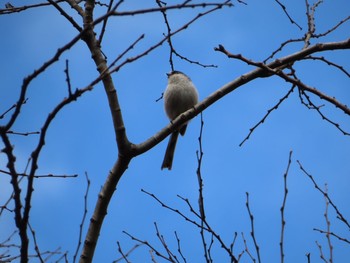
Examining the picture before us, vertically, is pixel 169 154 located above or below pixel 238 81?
above

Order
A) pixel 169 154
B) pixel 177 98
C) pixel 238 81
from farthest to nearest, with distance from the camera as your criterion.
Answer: pixel 177 98, pixel 169 154, pixel 238 81

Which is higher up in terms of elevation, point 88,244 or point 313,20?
point 313,20

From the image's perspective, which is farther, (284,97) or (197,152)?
(284,97)

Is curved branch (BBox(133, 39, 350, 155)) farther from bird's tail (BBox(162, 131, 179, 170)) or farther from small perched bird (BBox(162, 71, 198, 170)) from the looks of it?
small perched bird (BBox(162, 71, 198, 170))

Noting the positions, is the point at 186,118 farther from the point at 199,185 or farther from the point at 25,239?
the point at 25,239

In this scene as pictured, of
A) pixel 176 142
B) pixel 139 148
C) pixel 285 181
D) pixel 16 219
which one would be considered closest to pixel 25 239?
pixel 16 219

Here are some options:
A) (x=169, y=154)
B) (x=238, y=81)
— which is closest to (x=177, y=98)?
(x=169, y=154)

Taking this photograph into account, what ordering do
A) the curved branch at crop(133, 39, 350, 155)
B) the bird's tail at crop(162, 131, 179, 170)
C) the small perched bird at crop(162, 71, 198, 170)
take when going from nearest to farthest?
1. the curved branch at crop(133, 39, 350, 155)
2. the bird's tail at crop(162, 131, 179, 170)
3. the small perched bird at crop(162, 71, 198, 170)

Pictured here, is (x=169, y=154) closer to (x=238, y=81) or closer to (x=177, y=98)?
(x=177, y=98)

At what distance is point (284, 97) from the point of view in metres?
3.44

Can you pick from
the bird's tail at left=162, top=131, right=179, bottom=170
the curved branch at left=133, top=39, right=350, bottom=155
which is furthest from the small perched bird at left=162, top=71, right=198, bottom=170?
the curved branch at left=133, top=39, right=350, bottom=155

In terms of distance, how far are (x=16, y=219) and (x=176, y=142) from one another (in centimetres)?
360

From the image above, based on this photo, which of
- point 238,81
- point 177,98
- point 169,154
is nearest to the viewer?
point 238,81

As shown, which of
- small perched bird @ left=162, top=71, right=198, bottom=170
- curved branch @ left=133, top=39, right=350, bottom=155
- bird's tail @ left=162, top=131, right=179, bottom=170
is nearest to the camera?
curved branch @ left=133, top=39, right=350, bottom=155
